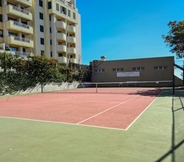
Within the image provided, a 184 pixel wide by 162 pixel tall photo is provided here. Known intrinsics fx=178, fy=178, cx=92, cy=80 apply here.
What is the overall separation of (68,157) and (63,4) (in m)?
42.6

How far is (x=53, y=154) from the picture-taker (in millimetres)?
3938

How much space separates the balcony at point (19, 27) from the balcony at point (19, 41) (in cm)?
153

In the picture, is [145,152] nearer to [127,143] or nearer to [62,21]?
[127,143]

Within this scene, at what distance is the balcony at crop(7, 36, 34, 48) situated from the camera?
3030cm

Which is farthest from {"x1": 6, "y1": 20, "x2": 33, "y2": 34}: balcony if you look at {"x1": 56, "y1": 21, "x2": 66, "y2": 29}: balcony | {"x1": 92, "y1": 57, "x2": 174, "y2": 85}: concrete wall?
{"x1": 92, "y1": 57, "x2": 174, "y2": 85}: concrete wall

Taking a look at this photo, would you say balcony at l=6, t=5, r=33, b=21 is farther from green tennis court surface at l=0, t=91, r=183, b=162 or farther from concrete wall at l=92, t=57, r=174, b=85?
green tennis court surface at l=0, t=91, r=183, b=162

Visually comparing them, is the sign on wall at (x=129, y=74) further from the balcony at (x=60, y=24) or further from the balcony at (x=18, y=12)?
the balcony at (x=18, y=12)

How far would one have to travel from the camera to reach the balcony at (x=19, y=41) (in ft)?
99.4

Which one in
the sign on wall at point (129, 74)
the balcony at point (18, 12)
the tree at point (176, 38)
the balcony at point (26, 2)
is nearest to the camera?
the tree at point (176, 38)

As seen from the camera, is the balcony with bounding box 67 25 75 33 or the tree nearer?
the tree

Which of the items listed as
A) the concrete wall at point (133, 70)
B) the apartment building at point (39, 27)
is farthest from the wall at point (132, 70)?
the apartment building at point (39, 27)

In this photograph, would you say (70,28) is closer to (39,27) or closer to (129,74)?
(39,27)

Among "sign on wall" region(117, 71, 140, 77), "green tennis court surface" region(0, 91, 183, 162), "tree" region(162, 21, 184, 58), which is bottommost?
"green tennis court surface" region(0, 91, 183, 162)

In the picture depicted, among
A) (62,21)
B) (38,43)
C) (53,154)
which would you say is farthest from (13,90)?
(62,21)
